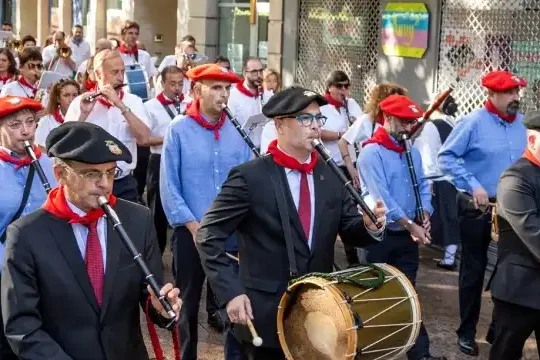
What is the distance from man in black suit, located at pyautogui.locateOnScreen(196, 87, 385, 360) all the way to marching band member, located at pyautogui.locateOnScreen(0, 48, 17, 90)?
7.21 meters

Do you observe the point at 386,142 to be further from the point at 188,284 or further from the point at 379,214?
the point at 379,214

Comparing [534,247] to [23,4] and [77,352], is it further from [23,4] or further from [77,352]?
[23,4]

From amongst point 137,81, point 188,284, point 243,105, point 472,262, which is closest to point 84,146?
point 188,284

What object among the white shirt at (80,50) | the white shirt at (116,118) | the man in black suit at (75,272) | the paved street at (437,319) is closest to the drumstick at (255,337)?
the man in black suit at (75,272)

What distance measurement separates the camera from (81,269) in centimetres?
370

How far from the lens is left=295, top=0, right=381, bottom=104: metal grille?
41.2ft

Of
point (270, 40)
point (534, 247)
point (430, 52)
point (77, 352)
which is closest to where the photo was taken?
point (77, 352)

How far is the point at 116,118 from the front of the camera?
7391 mm

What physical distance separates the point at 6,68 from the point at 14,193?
659 cm

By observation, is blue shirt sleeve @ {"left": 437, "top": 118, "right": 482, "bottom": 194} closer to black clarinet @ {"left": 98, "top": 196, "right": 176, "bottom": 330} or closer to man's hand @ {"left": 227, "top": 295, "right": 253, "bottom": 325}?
man's hand @ {"left": 227, "top": 295, "right": 253, "bottom": 325}

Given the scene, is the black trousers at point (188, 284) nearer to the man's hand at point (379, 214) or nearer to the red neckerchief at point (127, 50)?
the man's hand at point (379, 214)

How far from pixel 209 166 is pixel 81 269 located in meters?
2.50

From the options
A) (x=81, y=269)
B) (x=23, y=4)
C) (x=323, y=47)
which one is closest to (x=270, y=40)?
(x=323, y=47)

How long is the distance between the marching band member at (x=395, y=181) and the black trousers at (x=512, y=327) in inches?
37.2
